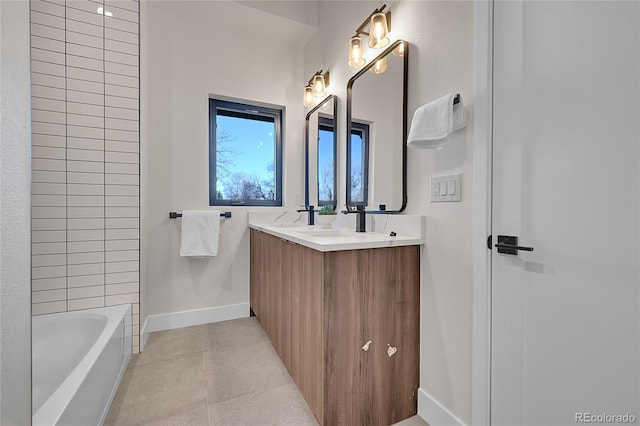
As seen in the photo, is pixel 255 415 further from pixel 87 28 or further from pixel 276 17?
pixel 276 17

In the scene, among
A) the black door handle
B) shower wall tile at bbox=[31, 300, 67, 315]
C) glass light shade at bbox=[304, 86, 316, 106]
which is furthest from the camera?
glass light shade at bbox=[304, 86, 316, 106]

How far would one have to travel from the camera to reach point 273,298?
71.0 inches

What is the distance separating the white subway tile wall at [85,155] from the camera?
5.44ft

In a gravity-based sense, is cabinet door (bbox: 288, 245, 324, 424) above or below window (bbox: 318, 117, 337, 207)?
below

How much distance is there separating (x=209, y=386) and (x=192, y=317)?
3.04 ft

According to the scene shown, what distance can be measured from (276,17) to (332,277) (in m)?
2.27

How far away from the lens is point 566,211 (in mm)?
835

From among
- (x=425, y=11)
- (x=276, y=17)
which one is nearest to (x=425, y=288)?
(x=425, y=11)

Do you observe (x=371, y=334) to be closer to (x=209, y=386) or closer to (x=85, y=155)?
(x=209, y=386)

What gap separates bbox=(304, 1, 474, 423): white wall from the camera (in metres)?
1.11

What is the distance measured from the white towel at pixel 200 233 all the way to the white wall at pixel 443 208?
62.3 inches

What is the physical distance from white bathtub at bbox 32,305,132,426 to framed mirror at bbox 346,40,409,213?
59.8 inches

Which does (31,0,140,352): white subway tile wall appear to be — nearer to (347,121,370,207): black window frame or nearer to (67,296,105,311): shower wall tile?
(67,296,105,311): shower wall tile

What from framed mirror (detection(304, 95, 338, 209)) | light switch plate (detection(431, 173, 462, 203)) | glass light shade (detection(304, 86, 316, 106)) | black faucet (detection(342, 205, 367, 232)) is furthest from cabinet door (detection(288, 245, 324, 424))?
glass light shade (detection(304, 86, 316, 106))
